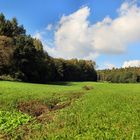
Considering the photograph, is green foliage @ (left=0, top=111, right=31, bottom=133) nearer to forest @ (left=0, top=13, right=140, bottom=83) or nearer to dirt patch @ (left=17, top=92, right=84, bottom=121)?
dirt patch @ (left=17, top=92, right=84, bottom=121)

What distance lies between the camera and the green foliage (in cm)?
2303

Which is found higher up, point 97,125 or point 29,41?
point 29,41

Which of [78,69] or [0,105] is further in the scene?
[78,69]

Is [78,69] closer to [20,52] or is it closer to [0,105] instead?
[20,52]

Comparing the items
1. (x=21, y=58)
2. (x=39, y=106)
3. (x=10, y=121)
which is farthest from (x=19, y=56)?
(x=10, y=121)

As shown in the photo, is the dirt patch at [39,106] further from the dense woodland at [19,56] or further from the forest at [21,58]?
the dense woodland at [19,56]

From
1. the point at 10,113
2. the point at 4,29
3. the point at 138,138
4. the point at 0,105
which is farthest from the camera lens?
the point at 4,29

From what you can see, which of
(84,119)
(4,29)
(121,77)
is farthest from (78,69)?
(84,119)

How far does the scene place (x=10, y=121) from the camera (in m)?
25.2

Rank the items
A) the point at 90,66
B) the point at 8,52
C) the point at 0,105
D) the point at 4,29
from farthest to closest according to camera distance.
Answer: the point at 90,66, the point at 4,29, the point at 8,52, the point at 0,105

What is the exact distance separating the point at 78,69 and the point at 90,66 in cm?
1582

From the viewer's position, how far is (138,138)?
1639 centimetres

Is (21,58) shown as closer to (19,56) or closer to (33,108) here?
(19,56)

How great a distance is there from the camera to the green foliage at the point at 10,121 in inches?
907
